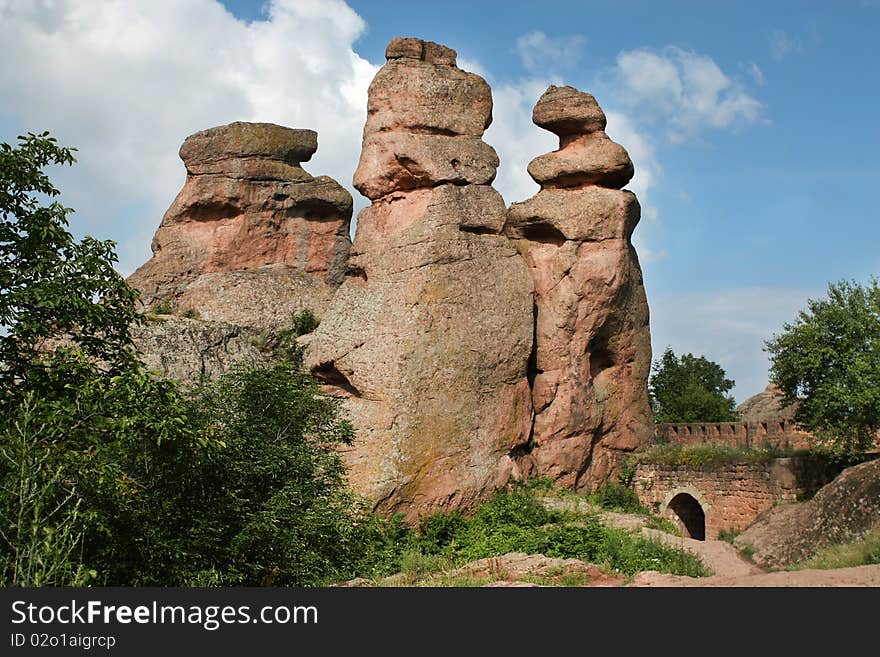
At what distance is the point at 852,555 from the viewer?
1276cm

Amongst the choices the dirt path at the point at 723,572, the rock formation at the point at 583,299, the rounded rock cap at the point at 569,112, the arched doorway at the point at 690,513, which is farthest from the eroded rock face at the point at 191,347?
the arched doorway at the point at 690,513

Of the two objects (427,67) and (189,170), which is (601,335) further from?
(189,170)

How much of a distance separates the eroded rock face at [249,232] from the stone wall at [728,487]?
9084mm

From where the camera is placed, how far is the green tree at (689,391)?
40.1m

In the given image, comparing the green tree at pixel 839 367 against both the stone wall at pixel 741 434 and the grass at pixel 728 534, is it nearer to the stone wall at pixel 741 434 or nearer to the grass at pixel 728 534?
the grass at pixel 728 534

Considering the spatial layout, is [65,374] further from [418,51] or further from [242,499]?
[418,51]

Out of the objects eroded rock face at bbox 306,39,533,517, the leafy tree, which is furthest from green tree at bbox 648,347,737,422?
the leafy tree

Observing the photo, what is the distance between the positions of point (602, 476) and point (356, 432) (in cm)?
671

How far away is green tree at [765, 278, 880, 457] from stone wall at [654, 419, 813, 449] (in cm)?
604

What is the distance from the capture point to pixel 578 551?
15391 millimetres

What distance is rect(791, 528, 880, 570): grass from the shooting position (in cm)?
1235

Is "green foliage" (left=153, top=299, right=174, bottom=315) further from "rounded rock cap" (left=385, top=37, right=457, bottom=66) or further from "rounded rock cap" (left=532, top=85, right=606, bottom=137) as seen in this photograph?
"rounded rock cap" (left=532, top=85, right=606, bottom=137)

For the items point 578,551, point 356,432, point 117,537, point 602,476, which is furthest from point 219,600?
point 602,476

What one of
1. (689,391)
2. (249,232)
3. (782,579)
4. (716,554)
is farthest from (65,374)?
(689,391)
